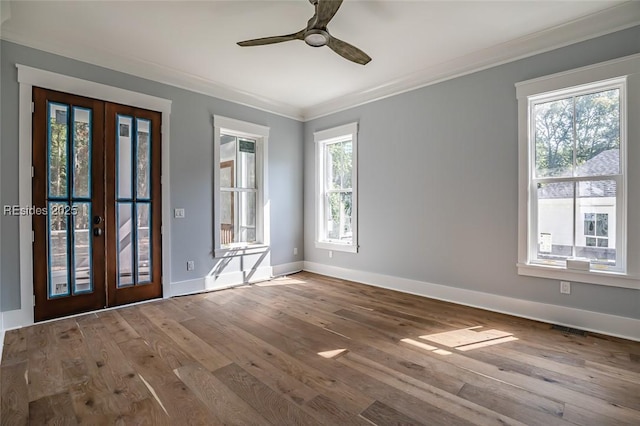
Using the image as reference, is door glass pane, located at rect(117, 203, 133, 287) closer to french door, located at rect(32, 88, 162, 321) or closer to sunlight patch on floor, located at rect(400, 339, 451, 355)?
french door, located at rect(32, 88, 162, 321)

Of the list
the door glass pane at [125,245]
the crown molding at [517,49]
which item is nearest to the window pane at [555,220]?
the crown molding at [517,49]

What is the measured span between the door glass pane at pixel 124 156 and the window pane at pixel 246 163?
1.59 meters

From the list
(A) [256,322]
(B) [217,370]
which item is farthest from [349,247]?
(B) [217,370]

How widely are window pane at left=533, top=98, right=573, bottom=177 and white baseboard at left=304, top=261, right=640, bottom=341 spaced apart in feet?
4.50

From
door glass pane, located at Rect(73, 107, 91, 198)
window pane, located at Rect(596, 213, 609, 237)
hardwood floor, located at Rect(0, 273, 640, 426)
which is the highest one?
door glass pane, located at Rect(73, 107, 91, 198)

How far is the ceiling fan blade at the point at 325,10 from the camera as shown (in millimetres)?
2194

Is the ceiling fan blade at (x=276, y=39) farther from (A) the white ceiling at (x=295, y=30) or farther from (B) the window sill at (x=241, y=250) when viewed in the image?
(B) the window sill at (x=241, y=250)

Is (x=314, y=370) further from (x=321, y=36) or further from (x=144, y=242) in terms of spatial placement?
(x=144, y=242)

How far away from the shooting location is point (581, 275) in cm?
295

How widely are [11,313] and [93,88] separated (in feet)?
8.01

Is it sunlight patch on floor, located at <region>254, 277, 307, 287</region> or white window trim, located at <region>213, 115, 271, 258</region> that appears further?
sunlight patch on floor, located at <region>254, 277, 307, 287</region>

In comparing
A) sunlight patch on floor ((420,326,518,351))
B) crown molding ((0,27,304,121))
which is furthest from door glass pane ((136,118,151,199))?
sunlight patch on floor ((420,326,518,351))

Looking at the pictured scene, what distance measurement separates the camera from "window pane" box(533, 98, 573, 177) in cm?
310

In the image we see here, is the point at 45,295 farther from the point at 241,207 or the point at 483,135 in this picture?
the point at 483,135
